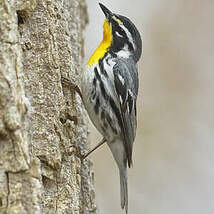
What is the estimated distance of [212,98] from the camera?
699cm

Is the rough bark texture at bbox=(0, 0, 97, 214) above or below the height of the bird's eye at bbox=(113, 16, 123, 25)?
below

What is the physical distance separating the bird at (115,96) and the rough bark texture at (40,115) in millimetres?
135

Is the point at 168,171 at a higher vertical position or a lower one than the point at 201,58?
lower

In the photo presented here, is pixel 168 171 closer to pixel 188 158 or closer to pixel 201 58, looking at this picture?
pixel 188 158

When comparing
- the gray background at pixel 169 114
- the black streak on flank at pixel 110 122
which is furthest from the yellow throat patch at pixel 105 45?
the gray background at pixel 169 114

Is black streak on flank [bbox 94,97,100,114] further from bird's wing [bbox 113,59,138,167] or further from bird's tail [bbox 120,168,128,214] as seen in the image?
bird's tail [bbox 120,168,128,214]

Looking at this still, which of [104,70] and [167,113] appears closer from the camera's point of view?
[104,70]

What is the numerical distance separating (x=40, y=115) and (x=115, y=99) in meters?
1.24

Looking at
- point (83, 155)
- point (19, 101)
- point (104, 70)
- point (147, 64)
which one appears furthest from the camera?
point (147, 64)

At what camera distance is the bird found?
13.7ft

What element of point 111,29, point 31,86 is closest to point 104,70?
point 111,29

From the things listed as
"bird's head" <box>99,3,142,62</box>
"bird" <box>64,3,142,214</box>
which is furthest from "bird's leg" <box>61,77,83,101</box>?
"bird's head" <box>99,3,142,62</box>

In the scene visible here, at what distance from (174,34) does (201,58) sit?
1.70 feet

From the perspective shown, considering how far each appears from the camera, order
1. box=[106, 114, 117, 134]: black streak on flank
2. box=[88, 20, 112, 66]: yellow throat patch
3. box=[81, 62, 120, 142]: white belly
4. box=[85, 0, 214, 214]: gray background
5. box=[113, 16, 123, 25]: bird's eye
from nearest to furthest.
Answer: box=[81, 62, 120, 142]: white belly → box=[106, 114, 117, 134]: black streak on flank → box=[88, 20, 112, 66]: yellow throat patch → box=[113, 16, 123, 25]: bird's eye → box=[85, 0, 214, 214]: gray background
